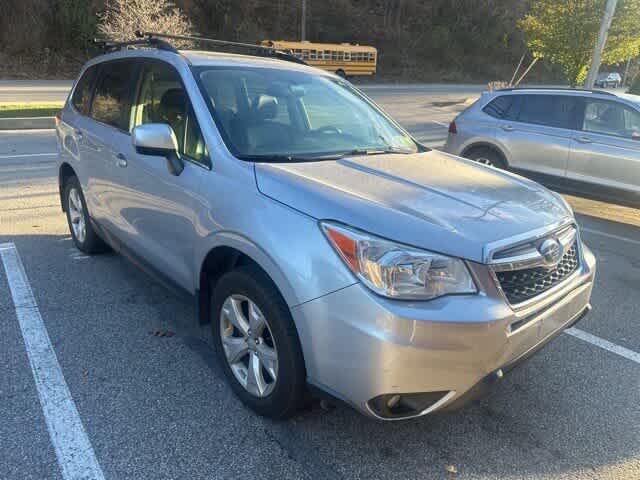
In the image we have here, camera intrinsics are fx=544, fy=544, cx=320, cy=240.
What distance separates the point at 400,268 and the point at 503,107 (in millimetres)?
6834

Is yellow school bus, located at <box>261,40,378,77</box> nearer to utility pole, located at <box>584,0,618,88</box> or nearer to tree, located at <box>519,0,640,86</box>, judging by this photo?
tree, located at <box>519,0,640,86</box>

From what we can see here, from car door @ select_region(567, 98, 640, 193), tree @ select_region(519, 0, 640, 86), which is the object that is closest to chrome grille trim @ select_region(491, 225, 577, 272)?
car door @ select_region(567, 98, 640, 193)

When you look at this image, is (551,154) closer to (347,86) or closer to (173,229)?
(347,86)

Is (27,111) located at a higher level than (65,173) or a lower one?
lower

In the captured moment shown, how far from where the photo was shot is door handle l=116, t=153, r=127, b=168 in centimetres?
387

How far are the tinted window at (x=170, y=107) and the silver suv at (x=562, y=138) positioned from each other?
19.1 ft

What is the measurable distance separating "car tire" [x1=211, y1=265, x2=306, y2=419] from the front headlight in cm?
46

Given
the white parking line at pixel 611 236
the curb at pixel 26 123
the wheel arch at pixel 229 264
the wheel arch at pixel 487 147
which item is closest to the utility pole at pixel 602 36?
the wheel arch at pixel 487 147

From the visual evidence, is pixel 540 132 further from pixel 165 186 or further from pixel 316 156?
pixel 165 186

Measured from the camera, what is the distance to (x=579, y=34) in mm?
15031

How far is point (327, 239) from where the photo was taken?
2373mm

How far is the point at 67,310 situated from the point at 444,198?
292 cm

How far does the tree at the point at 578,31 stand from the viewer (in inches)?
569

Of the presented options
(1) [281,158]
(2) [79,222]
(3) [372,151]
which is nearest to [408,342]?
(1) [281,158]
